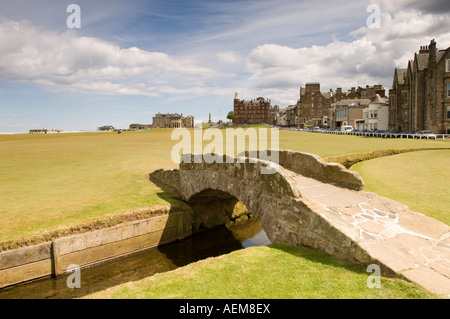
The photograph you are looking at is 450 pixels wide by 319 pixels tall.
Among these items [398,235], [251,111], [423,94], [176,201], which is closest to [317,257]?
[398,235]

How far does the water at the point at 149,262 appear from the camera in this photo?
9.76 m

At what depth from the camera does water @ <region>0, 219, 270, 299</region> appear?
976 centimetres

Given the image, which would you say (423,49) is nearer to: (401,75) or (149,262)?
(401,75)

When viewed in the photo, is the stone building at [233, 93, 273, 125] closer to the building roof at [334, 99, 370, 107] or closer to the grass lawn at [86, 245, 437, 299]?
the building roof at [334, 99, 370, 107]

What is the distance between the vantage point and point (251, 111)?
172 m

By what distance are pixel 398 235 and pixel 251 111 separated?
168017mm

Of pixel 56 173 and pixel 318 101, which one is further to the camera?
pixel 318 101

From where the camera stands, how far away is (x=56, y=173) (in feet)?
69.2

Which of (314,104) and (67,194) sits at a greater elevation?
(314,104)
